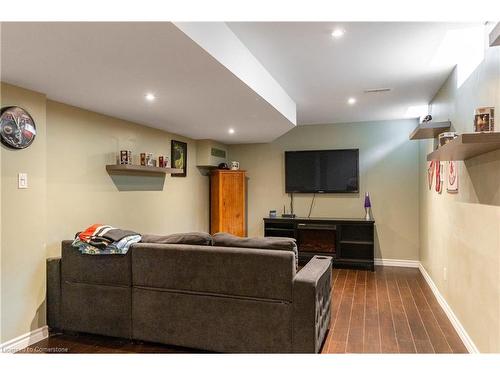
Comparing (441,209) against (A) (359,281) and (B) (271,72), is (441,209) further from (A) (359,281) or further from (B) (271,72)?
(B) (271,72)

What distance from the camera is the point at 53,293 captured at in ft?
9.83

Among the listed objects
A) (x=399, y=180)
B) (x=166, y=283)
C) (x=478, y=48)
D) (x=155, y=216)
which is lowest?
(x=166, y=283)

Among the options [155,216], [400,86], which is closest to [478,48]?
[400,86]

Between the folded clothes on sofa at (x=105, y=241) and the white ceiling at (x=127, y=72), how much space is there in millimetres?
1237

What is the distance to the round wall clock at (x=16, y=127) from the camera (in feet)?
8.52

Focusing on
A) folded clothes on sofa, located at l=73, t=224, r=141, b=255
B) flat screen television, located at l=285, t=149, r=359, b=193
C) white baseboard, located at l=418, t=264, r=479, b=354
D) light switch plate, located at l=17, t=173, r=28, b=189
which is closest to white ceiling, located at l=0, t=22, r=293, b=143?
light switch plate, located at l=17, t=173, r=28, b=189

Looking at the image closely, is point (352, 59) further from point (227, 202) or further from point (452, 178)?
point (227, 202)

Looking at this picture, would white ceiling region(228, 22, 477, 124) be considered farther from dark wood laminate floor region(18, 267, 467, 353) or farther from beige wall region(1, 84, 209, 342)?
dark wood laminate floor region(18, 267, 467, 353)

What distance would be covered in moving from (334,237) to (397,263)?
3.86 ft

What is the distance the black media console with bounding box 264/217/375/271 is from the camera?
18.0 ft

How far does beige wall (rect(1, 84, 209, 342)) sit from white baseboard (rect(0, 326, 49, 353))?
44 mm

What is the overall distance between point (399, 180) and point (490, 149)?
3.74 metres
